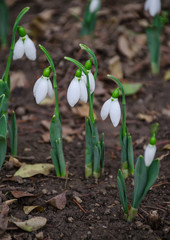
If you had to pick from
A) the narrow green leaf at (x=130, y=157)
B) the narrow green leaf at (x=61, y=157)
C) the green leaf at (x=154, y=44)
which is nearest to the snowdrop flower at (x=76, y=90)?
the narrow green leaf at (x=61, y=157)

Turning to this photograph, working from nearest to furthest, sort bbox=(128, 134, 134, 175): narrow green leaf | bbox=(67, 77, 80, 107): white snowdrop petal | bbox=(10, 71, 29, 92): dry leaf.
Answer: bbox=(67, 77, 80, 107): white snowdrop petal < bbox=(128, 134, 134, 175): narrow green leaf < bbox=(10, 71, 29, 92): dry leaf

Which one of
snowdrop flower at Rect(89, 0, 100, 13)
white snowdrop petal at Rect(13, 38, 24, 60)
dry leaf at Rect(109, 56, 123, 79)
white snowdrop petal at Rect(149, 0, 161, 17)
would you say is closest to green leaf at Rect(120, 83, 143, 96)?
dry leaf at Rect(109, 56, 123, 79)

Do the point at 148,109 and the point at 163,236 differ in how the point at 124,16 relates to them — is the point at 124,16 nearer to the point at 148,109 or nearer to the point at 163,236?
the point at 148,109

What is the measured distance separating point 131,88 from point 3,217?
197 cm

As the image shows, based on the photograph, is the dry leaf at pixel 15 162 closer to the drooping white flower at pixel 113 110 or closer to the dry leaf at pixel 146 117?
the drooping white flower at pixel 113 110

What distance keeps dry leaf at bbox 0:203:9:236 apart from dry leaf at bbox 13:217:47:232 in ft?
0.21

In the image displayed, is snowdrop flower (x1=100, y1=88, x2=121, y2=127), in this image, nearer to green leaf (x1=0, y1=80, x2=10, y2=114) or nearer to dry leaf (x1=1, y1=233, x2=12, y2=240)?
green leaf (x1=0, y1=80, x2=10, y2=114)

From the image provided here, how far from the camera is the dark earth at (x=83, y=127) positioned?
194 centimetres

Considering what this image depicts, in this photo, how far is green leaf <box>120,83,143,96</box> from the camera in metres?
3.42

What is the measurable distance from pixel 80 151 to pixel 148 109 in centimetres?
86

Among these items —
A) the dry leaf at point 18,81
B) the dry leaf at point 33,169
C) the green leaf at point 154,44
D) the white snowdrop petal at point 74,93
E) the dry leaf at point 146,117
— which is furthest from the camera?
the dry leaf at point 18,81

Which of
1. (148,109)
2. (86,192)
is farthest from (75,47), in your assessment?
(86,192)

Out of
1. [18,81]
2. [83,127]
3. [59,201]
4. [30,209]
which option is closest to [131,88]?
[83,127]

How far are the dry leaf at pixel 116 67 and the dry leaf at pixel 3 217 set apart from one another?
2095mm
